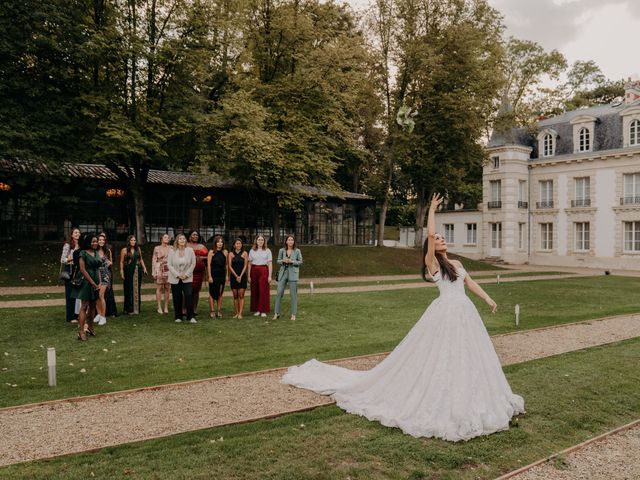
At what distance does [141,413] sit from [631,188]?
3875 centimetres

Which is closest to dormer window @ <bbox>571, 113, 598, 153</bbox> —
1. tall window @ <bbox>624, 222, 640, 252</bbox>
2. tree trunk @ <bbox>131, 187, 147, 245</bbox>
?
tall window @ <bbox>624, 222, 640, 252</bbox>

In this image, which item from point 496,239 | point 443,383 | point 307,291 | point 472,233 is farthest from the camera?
point 472,233

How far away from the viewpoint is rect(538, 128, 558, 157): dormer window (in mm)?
41156

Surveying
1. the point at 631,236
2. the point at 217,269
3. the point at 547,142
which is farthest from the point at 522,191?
the point at 217,269

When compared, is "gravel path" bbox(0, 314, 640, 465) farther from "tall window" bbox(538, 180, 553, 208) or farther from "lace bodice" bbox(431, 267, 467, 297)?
"tall window" bbox(538, 180, 553, 208)

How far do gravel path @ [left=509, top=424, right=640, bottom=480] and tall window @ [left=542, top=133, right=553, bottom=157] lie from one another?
39.7m

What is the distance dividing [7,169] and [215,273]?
1555 centimetres

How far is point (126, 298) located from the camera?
13.6 meters

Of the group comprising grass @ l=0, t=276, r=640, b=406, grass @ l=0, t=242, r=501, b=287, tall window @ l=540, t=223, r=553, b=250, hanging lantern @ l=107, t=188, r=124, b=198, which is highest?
hanging lantern @ l=107, t=188, r=124, b=198

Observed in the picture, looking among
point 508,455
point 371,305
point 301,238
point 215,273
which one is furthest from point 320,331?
point 301,238

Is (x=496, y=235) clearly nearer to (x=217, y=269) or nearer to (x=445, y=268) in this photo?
(x=217, y=269)

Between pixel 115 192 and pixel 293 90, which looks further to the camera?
pixel 115 192

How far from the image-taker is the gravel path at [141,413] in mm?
5598

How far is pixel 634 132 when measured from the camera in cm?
3625
